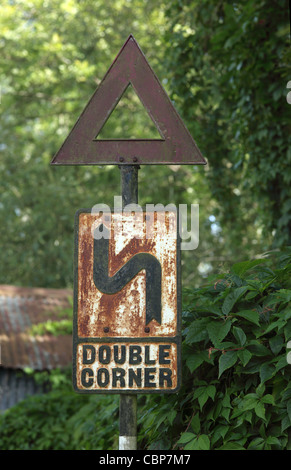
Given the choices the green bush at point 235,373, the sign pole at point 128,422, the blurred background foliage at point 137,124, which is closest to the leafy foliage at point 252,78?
the blurred background foliage at point 137,124

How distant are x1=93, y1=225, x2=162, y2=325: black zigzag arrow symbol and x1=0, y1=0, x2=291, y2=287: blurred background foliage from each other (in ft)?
12.4

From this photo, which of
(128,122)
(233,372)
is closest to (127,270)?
(233,372)

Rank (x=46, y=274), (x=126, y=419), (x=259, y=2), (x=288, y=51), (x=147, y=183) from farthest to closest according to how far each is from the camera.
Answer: (x=46, y=274), (x=147, y=183), (x=259, y=2), (x=288, y=51), (x=126, y=419)

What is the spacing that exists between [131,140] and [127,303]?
0.84 m

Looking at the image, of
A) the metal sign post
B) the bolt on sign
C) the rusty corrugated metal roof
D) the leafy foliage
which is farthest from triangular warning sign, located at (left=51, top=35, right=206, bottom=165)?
the rusty corrugated metal roof

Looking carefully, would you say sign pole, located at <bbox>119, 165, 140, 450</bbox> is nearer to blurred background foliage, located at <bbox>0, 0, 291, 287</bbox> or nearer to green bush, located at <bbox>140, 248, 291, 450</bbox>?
green bush, located at <bbox>140, 248, 291, 450</bbox>

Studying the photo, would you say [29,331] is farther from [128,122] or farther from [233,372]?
[233,372]

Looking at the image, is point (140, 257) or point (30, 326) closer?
Result: point (140, 257)

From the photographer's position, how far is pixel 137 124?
18.3m

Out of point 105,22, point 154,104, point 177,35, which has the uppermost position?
point 105,22

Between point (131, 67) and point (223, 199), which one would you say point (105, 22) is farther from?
point (131, 67)

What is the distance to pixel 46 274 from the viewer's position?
2028cm

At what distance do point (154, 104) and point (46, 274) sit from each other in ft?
57.8

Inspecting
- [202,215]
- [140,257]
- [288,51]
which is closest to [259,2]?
[288,51]
